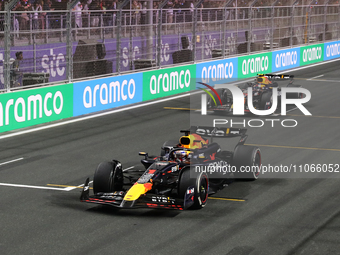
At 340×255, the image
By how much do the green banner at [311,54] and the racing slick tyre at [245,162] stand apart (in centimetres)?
2244

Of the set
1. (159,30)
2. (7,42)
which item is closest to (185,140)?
(7,42)

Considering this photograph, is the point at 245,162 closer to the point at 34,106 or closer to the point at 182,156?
the point at 182,156

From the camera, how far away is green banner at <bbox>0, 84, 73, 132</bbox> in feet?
47.1

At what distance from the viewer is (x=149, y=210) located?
8734 millimetres

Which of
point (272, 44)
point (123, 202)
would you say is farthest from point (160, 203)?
point (272, 44)

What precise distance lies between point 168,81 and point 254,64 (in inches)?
282

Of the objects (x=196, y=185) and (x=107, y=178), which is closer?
(x=196, y=185)

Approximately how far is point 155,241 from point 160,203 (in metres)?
0.91

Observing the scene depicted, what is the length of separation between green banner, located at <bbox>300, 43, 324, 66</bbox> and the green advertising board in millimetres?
11220

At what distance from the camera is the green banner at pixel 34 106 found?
14367 millimetres

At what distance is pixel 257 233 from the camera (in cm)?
771

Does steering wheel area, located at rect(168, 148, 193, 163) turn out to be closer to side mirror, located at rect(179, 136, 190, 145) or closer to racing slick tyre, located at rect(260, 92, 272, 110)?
side mirror, located at rect(179, 136, 190, 145)

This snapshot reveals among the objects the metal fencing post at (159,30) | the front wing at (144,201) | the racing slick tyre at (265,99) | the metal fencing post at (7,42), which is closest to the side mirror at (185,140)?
the front wing at (144,201)

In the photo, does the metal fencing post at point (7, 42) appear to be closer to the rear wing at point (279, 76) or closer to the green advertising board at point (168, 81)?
the green advertising board at point (168, 81)
